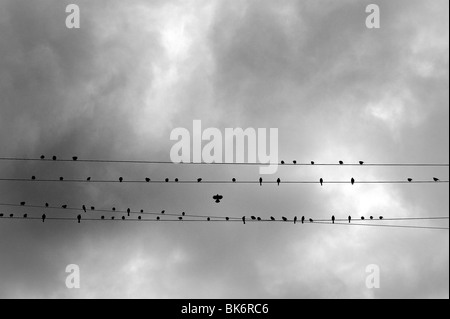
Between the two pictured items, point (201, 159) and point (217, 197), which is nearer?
point (201, 159)
